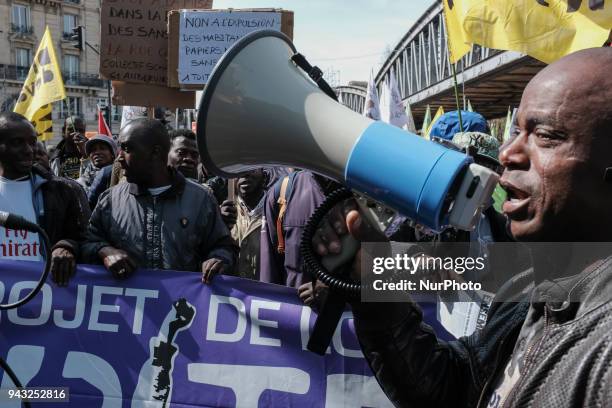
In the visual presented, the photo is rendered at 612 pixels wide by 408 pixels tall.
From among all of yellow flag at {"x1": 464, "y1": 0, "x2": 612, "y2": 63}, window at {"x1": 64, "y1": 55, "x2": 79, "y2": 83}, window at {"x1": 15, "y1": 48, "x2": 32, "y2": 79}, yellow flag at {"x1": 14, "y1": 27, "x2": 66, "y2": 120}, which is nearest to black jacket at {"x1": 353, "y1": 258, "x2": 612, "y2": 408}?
yellow flag at {"x1": 464, "y1": 0, "x2": 612, "y2": 63}

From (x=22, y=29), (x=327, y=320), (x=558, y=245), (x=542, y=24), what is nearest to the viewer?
(x=558, y=245)

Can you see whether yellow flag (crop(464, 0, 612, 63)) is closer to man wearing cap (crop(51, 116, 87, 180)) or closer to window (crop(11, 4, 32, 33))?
man wearing cap (crop(51, 116, 87, 180))

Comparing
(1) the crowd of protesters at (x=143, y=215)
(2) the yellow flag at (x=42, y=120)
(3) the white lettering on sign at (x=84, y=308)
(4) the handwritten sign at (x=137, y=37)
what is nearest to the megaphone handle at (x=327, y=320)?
(1) the crowd of protesters at (x=143, y=215)

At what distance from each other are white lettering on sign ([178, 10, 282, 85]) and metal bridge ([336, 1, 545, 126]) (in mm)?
11657

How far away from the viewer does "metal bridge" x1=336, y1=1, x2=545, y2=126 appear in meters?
18.3

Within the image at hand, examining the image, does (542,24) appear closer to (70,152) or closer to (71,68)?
(70,152)

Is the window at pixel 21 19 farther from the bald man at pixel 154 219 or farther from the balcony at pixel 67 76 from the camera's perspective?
the bald man at pixel 154 219

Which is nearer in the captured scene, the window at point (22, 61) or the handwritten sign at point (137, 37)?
the handwritten sign at point (137, 37)

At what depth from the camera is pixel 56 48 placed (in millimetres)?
50844

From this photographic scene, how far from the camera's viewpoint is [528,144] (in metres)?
1.09

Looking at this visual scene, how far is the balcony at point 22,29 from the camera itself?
49.6 m

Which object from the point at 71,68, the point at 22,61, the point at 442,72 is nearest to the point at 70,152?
the point at 442,72

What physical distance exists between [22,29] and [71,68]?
519 centimetres

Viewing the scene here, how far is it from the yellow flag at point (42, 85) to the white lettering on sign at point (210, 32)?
2550 millimetres
